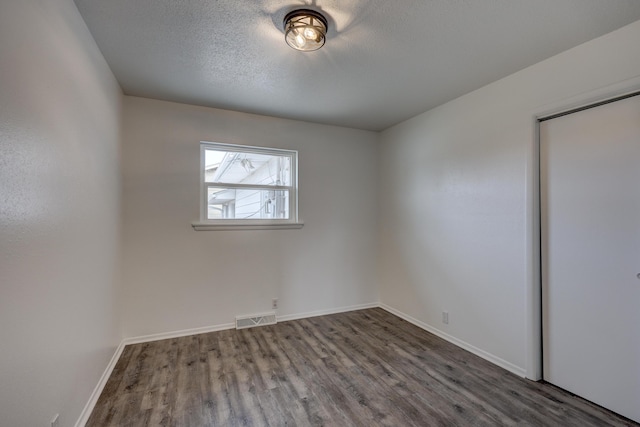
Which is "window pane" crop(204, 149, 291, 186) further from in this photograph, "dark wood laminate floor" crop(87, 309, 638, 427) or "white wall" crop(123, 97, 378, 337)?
"dark wood laminate floor" crop(87, 309, 638, 427)

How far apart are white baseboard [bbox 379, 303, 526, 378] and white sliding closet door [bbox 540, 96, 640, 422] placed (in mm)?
222

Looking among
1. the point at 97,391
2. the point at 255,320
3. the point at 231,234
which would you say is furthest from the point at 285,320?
the point at 97,391

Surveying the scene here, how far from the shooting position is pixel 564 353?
225 centimetres

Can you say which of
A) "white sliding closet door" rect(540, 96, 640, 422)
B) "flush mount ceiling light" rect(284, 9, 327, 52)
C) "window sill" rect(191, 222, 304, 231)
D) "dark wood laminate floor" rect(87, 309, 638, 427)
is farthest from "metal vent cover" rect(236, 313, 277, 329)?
"flush mount ceiling light" rect(284, 9, 327, 52)

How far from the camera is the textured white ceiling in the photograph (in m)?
1.75

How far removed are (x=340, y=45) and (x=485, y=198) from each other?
1.88 metres

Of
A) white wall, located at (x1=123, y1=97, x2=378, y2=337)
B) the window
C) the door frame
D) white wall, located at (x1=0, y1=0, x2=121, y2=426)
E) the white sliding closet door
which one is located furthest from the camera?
the window

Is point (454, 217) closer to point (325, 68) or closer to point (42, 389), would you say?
point (325, 68)

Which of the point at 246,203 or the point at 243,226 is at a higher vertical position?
the point at 246,203

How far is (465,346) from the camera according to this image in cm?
293

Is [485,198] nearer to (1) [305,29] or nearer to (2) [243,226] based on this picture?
(1) [305,29]

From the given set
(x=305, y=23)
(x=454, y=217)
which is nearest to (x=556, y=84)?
(x=454, y=217)

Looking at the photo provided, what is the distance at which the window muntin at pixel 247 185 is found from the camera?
3434 millimetres

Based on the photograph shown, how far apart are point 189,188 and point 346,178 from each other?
79.7 inches
